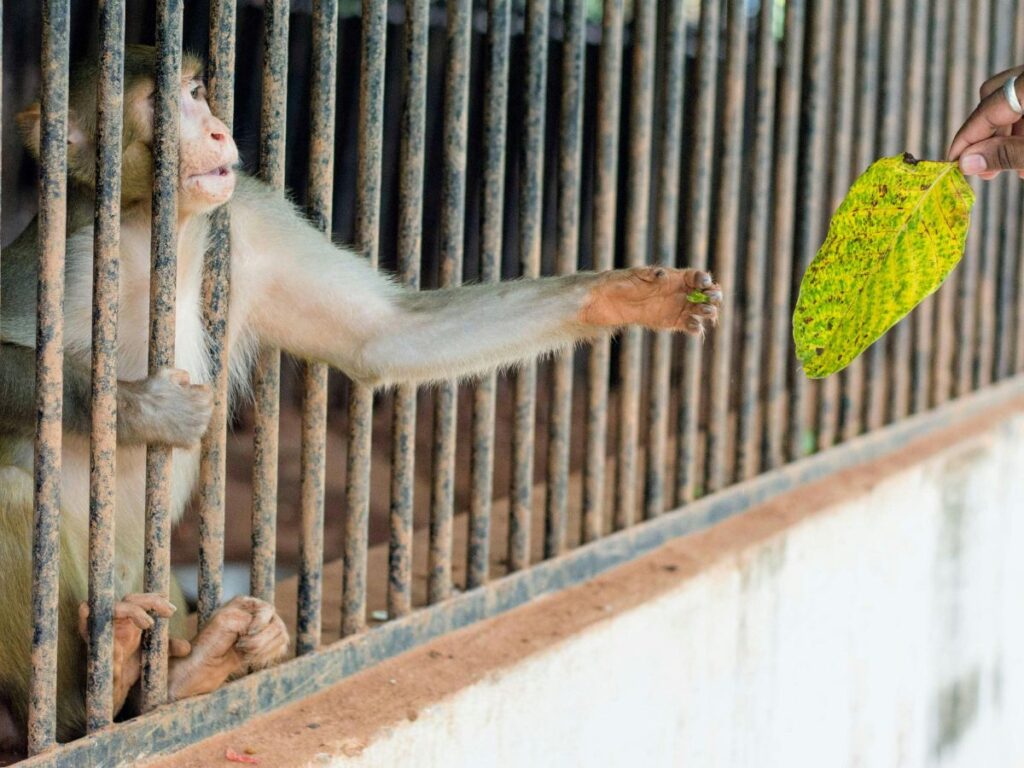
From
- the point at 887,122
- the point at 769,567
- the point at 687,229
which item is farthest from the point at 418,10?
the point at 887,122

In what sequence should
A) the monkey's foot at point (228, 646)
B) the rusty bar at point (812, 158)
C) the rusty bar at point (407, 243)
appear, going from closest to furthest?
the monkey's foot at point (228, 646) → the rusty bar at point (407, 243) → the rusty bar at point (812, 158)

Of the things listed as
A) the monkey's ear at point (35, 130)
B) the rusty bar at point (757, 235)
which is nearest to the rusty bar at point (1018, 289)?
the rusty bar at point (757, 235)

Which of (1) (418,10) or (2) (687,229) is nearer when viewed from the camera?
(1) (418,10)

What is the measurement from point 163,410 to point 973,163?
183 cm

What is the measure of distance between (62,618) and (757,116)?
10.2 feet

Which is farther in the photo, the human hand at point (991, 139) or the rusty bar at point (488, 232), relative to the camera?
the rusty bar at point (488, 232)

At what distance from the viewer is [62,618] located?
10.5 ft

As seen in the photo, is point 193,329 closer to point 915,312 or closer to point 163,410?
point 163,410

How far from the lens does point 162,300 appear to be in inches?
117

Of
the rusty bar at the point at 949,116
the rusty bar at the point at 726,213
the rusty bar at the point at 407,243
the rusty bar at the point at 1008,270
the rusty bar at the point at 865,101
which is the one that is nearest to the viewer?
the rusty bar at the point at 407,243

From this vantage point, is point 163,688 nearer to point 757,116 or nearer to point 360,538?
point 360,538

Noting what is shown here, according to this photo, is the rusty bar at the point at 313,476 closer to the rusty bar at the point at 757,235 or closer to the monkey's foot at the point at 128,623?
the monkey's foot at the point at 128,623

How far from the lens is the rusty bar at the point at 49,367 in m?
2.64

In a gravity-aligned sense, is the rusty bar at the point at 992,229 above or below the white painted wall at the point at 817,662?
above
